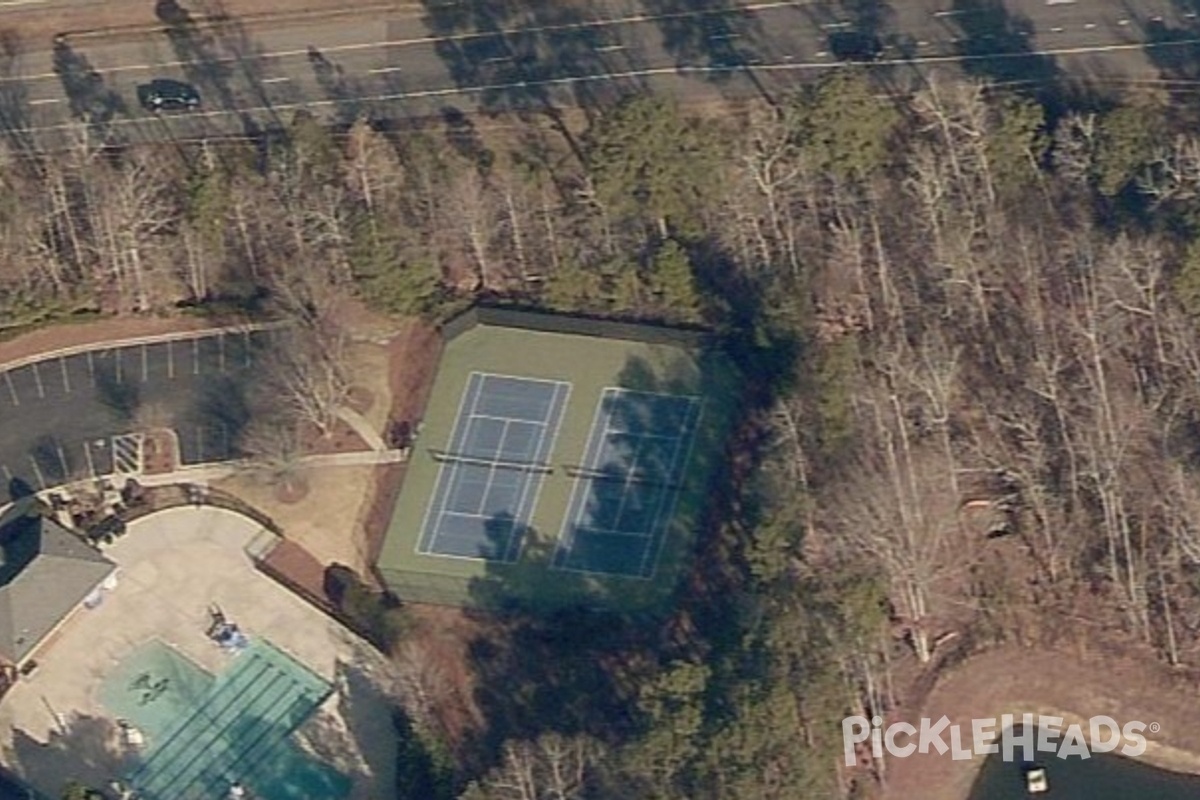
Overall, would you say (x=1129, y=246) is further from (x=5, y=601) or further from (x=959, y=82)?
(x=5, y=601)

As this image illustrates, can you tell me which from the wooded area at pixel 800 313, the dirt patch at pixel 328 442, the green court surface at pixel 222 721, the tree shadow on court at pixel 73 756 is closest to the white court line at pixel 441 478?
the dirt patch at pixel 328 442

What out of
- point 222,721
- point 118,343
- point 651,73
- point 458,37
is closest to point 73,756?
point 222,721

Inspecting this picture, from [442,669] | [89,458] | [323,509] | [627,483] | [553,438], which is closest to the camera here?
[442,669]

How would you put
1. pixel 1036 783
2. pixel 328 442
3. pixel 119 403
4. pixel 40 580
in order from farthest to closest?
pixel 119 403 → pixel 328 442 → pixel 40 580 → pixel 1036 783

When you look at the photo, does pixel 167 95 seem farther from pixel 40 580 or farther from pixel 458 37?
pixel 40 580

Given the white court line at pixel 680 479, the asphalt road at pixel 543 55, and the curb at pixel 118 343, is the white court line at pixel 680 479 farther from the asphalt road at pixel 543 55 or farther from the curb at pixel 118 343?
the curb at pixel 118 343

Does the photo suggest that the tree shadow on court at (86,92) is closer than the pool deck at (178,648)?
No

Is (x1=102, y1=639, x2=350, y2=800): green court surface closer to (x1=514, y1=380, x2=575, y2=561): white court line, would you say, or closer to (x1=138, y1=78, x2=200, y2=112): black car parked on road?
(x1=514, y1=380, x2=575, y2=561): white court line

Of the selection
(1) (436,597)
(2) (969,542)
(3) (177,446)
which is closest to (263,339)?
(3) (177,446)
